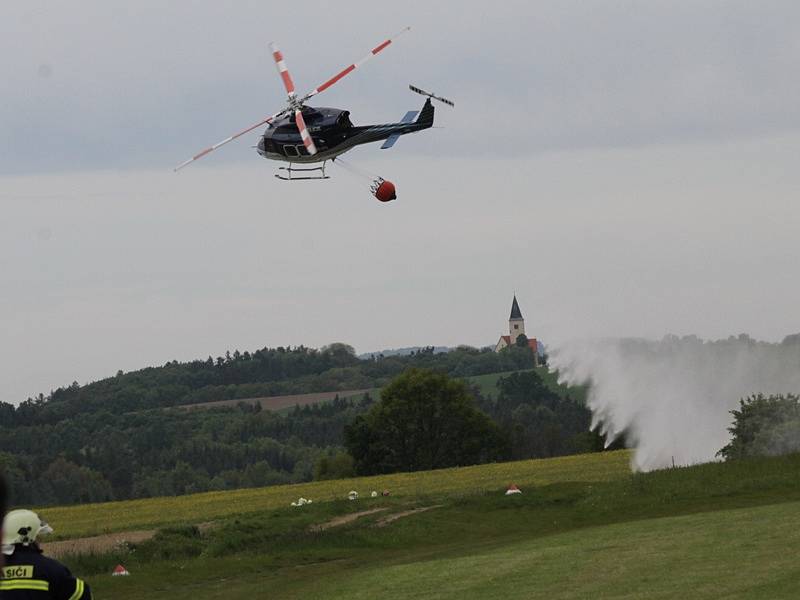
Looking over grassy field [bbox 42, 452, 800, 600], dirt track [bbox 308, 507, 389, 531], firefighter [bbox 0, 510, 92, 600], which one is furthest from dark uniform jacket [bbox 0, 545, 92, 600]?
dirt track [bbox 308, 507, 389, 531]

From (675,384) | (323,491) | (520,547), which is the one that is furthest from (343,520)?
(675,384)

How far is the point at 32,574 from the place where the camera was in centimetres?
823

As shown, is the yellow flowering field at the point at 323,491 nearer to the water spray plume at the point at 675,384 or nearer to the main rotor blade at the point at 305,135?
the water spray plume at the point at 675,384

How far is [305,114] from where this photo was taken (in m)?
45.6

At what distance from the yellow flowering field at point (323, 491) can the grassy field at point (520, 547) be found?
5.50m

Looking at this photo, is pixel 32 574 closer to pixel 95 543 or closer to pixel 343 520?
pixel 95 543

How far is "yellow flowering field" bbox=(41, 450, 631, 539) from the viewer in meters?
52.8

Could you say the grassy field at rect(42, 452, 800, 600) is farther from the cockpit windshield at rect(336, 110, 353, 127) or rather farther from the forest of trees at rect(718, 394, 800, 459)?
the cockpit windshield at rect(336, 110, 353, 127)

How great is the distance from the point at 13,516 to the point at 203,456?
175m

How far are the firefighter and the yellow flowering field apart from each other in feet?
128

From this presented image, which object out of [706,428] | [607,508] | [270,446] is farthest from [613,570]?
[270,446]

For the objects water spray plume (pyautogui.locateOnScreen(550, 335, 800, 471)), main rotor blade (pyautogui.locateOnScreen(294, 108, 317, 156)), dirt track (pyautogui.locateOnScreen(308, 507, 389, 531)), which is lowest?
dirt track (pyautogui.locateOnScreen(308, 507, 389, 531))

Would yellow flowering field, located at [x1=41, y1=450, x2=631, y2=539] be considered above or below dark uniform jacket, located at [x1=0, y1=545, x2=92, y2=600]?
below

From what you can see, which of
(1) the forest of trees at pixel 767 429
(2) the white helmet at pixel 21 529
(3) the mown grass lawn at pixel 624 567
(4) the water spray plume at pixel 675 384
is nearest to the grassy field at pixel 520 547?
(3) the mown grass lawn at pixel 624 567
